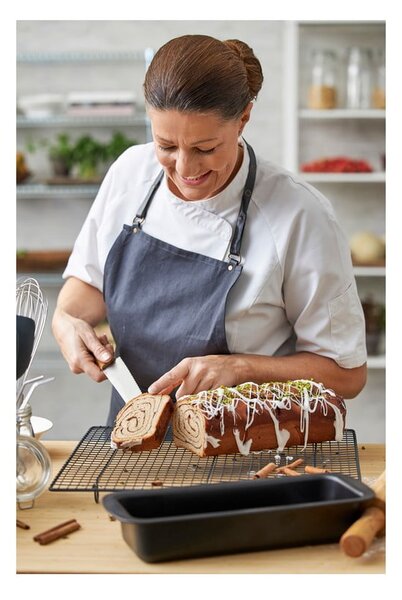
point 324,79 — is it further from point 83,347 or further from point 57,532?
point 57,532

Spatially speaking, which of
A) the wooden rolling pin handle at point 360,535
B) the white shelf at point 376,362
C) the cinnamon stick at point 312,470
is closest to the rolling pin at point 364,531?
the wooden rolling pin handle at point 360,535

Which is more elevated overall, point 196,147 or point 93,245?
point 196,147

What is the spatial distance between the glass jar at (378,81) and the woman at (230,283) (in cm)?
210

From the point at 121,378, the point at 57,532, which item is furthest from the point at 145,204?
the point at 57,532

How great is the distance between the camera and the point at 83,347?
1.97 m

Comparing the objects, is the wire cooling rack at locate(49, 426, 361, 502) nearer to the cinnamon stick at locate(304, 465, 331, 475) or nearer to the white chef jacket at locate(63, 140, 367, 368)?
the cinnamon stick at locate(304, 465, 331, 475)

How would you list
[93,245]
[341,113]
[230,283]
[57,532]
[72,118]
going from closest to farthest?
[57,532], [230,283], [93,245], [341,113], [72,118]

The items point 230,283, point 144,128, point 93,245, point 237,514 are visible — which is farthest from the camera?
point 144,128

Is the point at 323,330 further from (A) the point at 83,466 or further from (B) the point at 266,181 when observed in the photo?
(A) the point at 83,466

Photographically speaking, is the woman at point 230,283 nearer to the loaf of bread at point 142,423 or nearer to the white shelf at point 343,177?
the loaf of bread at point 142,423

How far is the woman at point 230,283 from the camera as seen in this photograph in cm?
182

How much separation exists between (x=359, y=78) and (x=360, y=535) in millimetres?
3103
